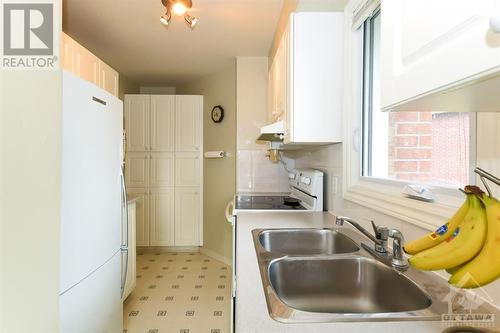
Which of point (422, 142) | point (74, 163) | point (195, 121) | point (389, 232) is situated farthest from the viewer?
point (195, 121)

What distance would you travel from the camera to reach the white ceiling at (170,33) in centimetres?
238

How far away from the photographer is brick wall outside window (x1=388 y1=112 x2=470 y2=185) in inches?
39.5

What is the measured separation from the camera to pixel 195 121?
A: 13.5 feet

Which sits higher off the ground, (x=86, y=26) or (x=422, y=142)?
(x=86, y=26)

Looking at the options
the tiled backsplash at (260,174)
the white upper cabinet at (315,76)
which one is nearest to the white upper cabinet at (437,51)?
the white upper cabinet at (315,76)

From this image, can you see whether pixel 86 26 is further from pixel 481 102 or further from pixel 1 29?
pixel 481 102

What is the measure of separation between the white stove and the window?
47cm

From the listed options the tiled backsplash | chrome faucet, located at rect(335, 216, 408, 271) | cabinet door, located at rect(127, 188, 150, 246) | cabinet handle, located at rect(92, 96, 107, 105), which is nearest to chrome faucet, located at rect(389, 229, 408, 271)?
chrome faucet, located at rect(335, 216, 408, 271)

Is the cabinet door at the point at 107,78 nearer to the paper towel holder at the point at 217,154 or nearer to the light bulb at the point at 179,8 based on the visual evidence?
the light bulb at the point at 179,8

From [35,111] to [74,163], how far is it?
11.2 inches

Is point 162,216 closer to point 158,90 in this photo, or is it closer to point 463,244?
point 158,90

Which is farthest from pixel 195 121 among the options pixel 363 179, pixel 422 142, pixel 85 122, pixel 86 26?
pixel 422 142

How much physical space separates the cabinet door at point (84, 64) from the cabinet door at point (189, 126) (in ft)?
5.37

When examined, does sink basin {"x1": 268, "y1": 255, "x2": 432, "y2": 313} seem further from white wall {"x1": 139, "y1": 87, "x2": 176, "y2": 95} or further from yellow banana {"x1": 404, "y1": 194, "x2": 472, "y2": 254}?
white wall {"x1": 139, "y1": 87, "x2": 176, "y2": 95}
